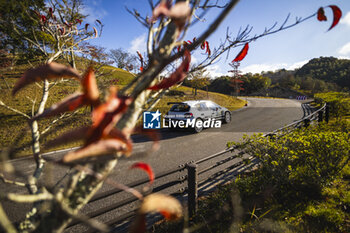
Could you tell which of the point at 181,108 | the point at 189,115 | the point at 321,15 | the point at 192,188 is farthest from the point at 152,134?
the point at 181,108

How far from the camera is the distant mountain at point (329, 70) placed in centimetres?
4753

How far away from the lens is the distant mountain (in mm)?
47531

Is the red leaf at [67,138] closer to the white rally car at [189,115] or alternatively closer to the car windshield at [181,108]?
the white rally car at [189,115]

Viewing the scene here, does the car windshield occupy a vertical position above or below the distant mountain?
below

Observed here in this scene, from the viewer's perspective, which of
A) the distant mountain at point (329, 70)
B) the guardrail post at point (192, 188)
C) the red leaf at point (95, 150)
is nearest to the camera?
the red leaf at point (95, 150)

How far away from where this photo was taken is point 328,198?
9.45 feet

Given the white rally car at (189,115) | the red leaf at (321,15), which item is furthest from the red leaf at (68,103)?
the white rally car at (189,115)

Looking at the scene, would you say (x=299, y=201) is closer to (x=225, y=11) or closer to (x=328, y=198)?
(x=328, y=198)

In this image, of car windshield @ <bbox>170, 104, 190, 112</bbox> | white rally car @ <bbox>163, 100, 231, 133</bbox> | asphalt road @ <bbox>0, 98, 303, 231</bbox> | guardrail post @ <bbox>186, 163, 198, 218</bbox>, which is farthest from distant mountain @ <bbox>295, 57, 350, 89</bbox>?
guardrail post @ <bbox>186, 163, 198, 218</bbox>

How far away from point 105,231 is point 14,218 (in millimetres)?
3998

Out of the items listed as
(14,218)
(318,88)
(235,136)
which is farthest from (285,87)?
(14,218)

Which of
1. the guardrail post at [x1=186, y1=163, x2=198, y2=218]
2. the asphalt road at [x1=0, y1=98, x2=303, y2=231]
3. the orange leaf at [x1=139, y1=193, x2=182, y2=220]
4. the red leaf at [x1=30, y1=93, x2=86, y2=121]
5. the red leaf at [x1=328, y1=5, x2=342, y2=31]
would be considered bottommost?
the asphalt road at [x1=0, y1=98, x2=303, y2=231]

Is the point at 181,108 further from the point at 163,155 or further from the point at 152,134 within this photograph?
the point at 152,134

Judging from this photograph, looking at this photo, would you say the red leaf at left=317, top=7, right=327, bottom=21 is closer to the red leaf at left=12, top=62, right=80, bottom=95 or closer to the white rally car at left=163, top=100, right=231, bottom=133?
the red leaf at left=12, top=62, right=80, bottom=95
